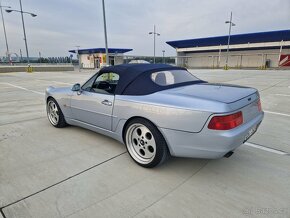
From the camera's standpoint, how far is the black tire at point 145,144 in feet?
8.78

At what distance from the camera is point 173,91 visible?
287 cm

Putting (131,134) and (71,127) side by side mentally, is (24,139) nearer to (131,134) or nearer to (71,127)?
(71,127)

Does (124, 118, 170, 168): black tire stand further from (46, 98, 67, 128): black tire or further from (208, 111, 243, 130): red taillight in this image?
(46, 98, 67, 128): black tire

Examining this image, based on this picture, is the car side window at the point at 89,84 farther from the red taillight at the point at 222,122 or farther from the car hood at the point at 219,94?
the red taillight at the point at 222,122

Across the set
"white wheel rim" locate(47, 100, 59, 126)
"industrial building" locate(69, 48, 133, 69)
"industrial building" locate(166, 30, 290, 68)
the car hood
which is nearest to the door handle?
the car hood

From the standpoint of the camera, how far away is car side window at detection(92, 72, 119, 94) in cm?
354

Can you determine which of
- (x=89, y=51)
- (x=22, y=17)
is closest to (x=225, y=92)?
(x=22, y=17)

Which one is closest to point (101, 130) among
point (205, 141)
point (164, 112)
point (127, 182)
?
point (127, 182)

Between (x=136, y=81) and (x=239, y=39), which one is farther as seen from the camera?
(x=239, y=39)

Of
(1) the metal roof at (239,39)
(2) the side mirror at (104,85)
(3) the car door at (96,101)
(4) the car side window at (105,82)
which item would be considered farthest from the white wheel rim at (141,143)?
(1) the metal roof at (239,39)

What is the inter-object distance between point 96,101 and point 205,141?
189cm

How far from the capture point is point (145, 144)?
291cm

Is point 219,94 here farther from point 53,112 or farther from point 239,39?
point 239,39

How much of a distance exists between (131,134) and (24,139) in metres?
2.24
